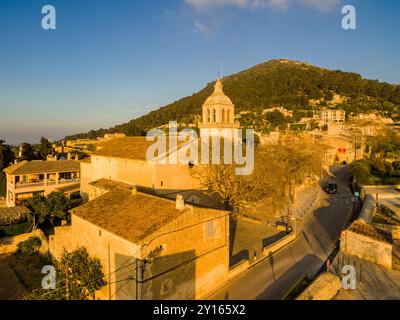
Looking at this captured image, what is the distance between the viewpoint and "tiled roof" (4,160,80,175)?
30984mm

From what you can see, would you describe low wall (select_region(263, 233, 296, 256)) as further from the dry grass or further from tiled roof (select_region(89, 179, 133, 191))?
tiled roof (select_region(89, 179, 133, 191))

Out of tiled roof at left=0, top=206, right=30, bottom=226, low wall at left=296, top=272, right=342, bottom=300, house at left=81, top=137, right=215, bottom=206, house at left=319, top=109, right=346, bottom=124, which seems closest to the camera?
low wall at left=296, top=272, right=342, bottom=300

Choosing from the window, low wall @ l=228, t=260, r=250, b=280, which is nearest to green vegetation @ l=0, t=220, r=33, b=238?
the window

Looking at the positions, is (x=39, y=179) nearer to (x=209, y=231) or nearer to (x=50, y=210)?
(x=50, y=210)

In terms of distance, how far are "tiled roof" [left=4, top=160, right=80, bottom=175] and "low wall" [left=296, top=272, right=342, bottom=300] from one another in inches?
1170

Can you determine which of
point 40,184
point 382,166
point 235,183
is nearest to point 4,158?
point 40,184

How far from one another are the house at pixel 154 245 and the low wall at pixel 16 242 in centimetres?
654

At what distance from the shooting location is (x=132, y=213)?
1475 centimetres

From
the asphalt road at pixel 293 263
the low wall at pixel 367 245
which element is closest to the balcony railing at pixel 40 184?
the asphalt road at pixel 293 263

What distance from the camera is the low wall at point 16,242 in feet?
70.5

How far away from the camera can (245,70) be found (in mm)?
184125

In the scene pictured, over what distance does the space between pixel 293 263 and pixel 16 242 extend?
66.0 feet

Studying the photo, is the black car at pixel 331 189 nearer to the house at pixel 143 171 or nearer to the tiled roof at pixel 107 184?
the house at pixel 143 171
